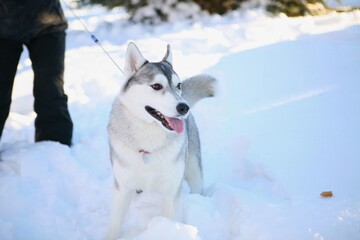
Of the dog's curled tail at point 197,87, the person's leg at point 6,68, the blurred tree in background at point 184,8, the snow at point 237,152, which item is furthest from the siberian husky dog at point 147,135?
the blurred tree in background at point 184,8

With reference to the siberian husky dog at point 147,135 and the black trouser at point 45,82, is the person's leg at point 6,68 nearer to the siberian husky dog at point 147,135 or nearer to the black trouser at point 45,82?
the black trouser at point 45,82

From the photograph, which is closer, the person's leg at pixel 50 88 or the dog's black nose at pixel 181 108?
the dog's black nose at pixel 181 108

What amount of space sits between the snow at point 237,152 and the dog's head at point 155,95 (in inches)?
24.7

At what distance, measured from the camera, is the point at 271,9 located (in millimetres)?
7332

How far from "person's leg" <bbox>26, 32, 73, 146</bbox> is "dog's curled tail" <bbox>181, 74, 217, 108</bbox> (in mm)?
1233

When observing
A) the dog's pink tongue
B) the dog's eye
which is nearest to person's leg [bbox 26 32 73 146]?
the dog's eye

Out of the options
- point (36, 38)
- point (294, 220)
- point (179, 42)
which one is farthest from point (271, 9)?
point (294, 220)

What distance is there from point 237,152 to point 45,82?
6.01 ft

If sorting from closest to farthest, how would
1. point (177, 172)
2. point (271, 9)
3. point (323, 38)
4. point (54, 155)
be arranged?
point (177, 172) < point (54, 155) < point (323, 38) < point (271, 9)

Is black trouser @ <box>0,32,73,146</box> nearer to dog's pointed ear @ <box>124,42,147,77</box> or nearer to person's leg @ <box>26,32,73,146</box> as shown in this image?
person's leg @ <box>26,32,73,146</box>

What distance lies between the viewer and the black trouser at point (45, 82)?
3.32 m

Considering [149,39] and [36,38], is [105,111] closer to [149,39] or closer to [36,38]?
[36,38]

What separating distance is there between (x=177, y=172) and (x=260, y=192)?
83 cm

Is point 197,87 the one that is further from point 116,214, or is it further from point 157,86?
point 116,214
